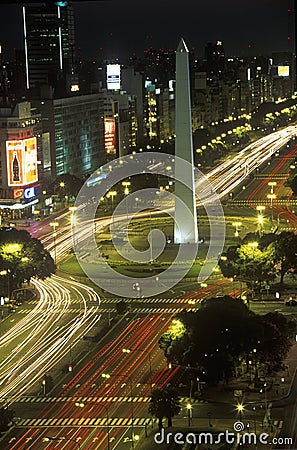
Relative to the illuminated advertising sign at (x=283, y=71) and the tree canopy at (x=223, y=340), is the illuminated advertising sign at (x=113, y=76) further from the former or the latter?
the illuminated advertising sign at (x=283, y=71)

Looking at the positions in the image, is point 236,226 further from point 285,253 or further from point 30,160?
point 30,160

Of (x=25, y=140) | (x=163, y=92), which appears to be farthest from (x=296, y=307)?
(x=163, y=92)

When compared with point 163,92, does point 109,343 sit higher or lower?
lower

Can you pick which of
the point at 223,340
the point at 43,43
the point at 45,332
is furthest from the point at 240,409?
the point at 43,43

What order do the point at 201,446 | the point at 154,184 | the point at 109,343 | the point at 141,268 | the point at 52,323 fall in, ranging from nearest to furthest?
1. the point at 201,446
2. the point at 109,343
3. the point at 52,323
4. the point at 141,268
5. the point at 154,184

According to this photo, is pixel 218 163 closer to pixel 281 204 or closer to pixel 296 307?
pixel 281 204

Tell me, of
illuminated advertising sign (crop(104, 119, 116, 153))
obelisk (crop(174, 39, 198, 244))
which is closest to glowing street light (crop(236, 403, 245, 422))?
obelisk (crop(174, 39, 198, 244))
